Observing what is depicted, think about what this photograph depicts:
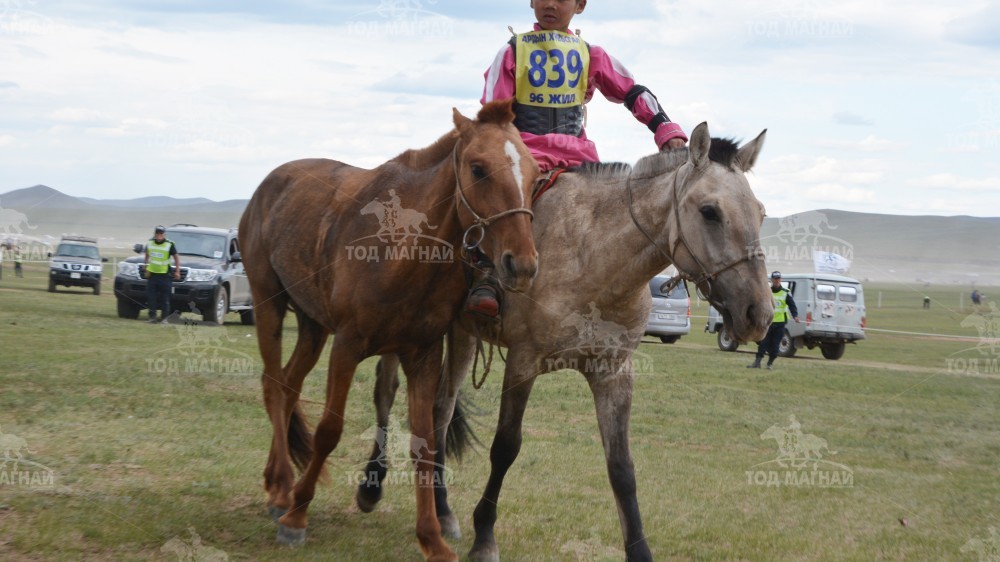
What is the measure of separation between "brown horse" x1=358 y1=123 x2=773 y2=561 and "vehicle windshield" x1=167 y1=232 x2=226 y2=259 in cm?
1852

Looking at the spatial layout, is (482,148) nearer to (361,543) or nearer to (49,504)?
(361,543)

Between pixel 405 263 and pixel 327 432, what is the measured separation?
3.73ft

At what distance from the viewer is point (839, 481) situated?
30.3 ft

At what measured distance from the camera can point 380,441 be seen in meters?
6.76

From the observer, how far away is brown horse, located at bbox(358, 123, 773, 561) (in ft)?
16.8

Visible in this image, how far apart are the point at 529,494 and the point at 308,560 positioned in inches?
94.9

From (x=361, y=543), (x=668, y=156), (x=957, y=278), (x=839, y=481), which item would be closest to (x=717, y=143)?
(x=668, y=156)

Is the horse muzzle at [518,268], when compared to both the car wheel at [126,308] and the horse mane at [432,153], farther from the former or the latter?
the car wheel at [126,308]

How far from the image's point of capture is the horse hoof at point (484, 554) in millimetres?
5738
